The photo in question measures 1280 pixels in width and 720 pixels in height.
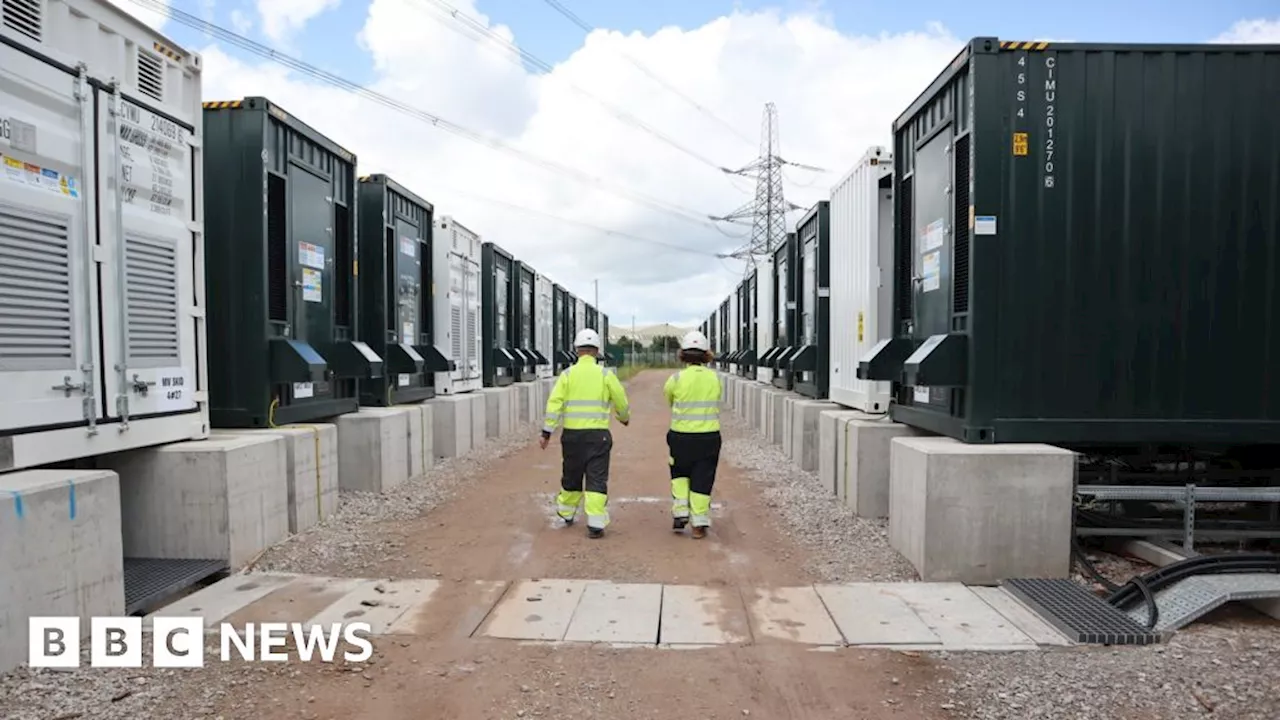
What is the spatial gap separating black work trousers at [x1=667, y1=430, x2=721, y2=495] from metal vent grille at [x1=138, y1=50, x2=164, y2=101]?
15.9ft

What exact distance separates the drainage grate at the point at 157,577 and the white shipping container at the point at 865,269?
616cm

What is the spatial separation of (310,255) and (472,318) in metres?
6.59

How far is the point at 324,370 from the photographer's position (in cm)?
805

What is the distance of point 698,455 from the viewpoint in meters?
7.64

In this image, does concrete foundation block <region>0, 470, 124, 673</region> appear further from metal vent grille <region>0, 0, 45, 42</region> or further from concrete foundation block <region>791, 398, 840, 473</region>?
concrete foundation block <region>791, 398, 840, 473</region>

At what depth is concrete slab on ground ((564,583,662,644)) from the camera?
4828mm

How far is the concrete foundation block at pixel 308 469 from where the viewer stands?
23.6 feet

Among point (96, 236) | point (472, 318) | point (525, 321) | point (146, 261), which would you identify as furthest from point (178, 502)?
point (525, 321)

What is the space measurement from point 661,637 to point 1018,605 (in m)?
2.34

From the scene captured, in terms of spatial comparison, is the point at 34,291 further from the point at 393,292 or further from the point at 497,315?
the point at 497,315

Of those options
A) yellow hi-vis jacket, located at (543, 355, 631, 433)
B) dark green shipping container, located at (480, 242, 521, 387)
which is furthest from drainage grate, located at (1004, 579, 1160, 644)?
dark green shipping container, located at (480, 242, 521, 387)

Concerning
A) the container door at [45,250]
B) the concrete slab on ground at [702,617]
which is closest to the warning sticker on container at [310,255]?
the container door at [45,250]

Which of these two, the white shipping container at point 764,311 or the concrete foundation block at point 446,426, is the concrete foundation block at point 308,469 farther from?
the white shipping container at point 764,311

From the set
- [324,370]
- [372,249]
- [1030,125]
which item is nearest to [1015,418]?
[1030,125]
